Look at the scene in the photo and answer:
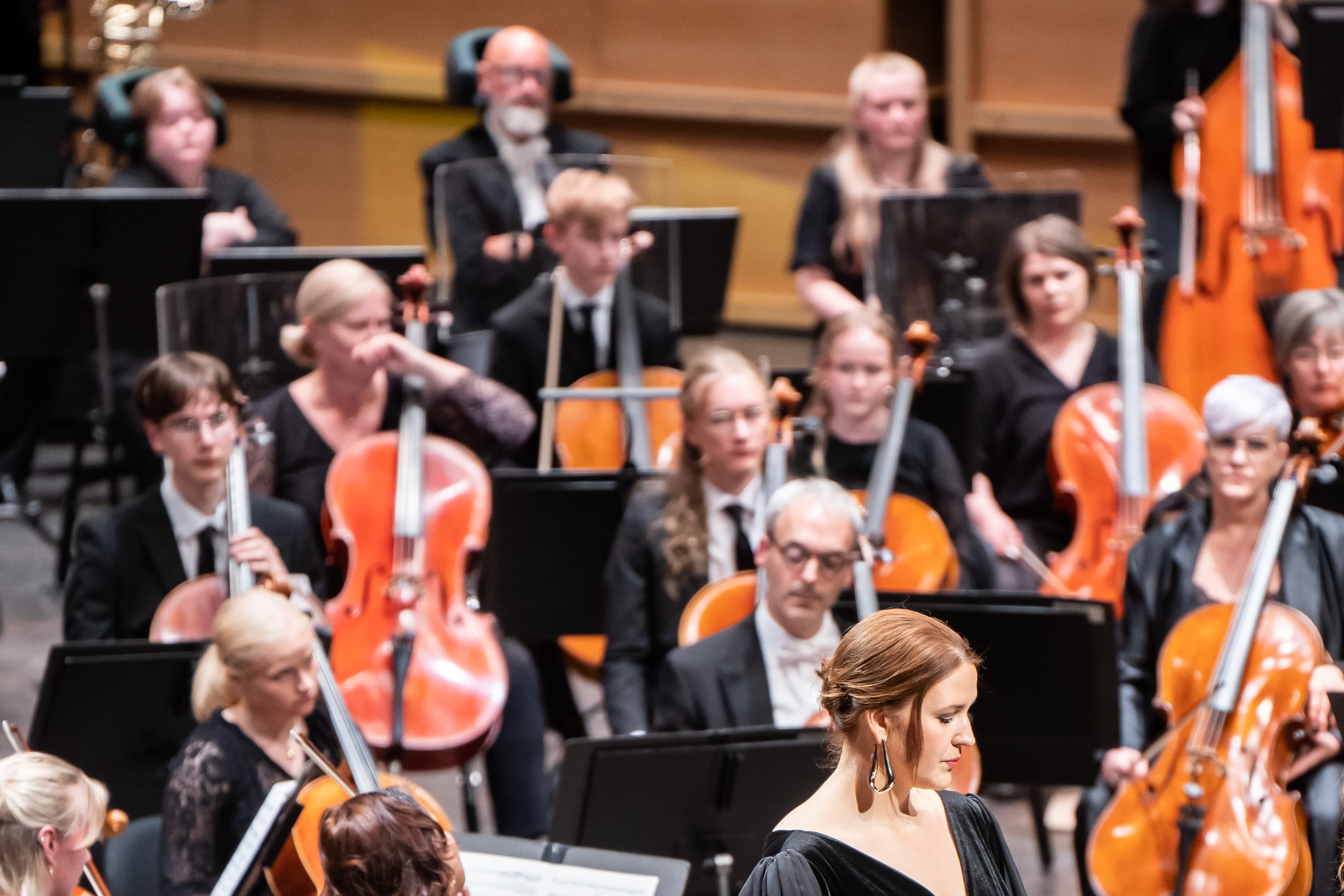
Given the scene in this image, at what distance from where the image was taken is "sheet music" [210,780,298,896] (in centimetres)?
228

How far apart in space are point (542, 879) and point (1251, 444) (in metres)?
1.40

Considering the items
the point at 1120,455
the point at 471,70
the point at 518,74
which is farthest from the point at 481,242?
the point at 1120,455

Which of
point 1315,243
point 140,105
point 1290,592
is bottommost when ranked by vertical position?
point 1290,592

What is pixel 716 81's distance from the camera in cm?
677

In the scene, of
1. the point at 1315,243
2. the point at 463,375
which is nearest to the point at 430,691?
the point at 463,375

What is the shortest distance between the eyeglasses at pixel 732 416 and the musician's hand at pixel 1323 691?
1.07 meters

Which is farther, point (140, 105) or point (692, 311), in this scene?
point (140, 105)

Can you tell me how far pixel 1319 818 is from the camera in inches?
107

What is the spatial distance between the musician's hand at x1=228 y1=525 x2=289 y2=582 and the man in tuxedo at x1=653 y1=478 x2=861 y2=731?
2.17ft

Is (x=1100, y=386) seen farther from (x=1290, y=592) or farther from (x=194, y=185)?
(x=194, y=185)

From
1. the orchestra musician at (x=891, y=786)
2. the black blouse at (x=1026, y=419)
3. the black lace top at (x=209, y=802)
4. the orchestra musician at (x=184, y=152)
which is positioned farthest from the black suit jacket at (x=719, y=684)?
the orchestra musician at (x=184, y=152)

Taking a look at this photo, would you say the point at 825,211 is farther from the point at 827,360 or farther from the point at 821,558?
the point at 821,558

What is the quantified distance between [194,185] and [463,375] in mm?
1378

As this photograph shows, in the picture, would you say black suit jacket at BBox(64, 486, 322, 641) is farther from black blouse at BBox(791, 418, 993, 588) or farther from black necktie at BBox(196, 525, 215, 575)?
black blouse at BBox(791, 418, 993, 588)
